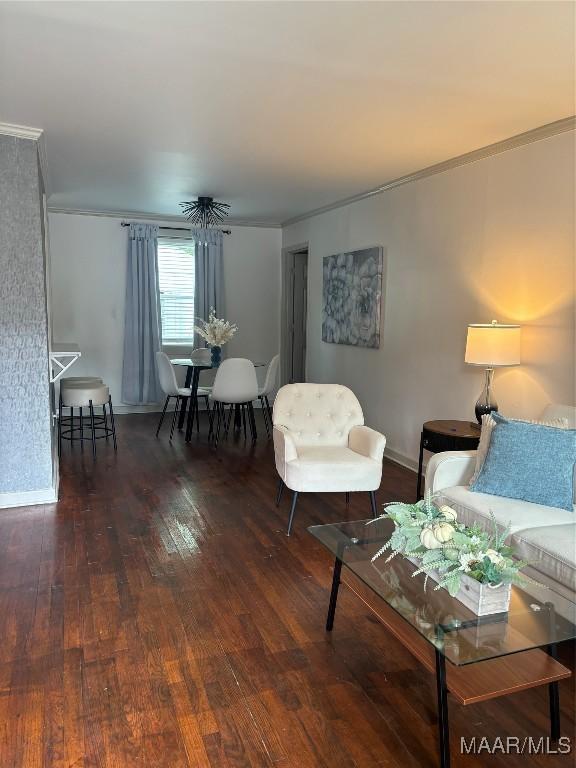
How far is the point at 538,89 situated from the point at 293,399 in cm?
231

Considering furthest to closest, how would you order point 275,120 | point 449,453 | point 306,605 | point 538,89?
point 275,120, point 449,453, point 538,89, point 306,605

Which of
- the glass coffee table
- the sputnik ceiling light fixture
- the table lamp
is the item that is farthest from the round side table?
the sputnik ceiling light fixture

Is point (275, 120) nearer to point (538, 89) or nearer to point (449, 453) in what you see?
point (538, 89)

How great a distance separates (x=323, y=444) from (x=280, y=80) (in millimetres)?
2266

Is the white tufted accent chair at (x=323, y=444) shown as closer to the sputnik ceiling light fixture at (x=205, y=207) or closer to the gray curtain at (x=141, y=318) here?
the sputnik ceiling light fixture at (x=205, y=207)

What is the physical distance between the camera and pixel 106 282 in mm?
6988

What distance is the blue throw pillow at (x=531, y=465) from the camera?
8.65 ft

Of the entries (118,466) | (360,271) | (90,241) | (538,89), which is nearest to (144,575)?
(118,466)

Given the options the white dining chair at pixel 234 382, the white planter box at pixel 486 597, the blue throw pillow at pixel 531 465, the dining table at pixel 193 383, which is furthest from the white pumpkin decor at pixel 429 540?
the dining table at pixel 193 383

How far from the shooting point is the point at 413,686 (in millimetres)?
2068

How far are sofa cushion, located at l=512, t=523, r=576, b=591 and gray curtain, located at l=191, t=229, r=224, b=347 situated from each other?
5584 millimetres

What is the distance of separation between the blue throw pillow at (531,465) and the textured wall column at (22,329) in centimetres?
286

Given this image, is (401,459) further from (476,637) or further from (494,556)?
(476,637)

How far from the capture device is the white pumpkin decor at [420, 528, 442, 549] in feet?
6.05
